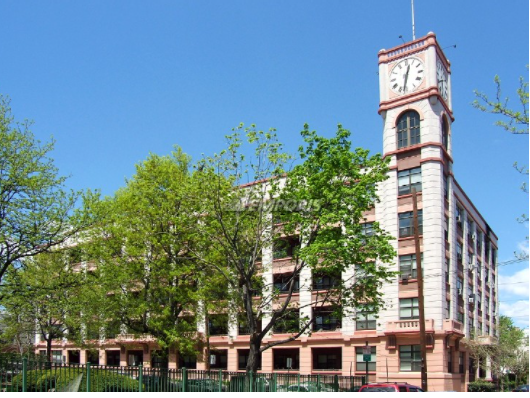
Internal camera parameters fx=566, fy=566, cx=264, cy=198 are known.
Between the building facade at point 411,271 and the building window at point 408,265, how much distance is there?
0.27ft

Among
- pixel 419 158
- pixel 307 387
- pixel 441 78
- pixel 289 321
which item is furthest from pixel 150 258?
pixel 441 78

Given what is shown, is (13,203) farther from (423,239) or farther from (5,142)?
(423,239)

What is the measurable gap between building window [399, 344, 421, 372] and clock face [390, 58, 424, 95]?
71.3 feet

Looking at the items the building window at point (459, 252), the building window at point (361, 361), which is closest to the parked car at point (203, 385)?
the building window at point (361, 361)

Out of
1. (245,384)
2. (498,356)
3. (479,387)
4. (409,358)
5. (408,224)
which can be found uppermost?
(408,224)

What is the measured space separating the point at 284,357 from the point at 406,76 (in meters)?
27.7

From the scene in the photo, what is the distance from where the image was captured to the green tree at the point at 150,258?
3597cm

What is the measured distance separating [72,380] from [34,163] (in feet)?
Result: 45.0

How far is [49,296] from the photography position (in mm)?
45219

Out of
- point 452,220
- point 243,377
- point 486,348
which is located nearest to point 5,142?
point 243,377

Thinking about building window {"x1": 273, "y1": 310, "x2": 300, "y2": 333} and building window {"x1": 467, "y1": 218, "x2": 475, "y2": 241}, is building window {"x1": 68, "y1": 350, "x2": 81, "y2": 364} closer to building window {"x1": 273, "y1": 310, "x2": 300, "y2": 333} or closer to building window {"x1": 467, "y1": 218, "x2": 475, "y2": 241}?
building window {"x1": 273, "y1": 310, "x2": 300, "y2": 333}

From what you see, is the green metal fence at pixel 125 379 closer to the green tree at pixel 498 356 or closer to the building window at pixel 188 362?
the green tree at pixel 498 356

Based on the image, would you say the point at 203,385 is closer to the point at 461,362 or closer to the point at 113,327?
the point at 113,327

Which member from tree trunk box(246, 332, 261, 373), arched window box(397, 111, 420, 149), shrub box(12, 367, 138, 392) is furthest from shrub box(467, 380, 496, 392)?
shrub box(12, 367, 138, 392)
